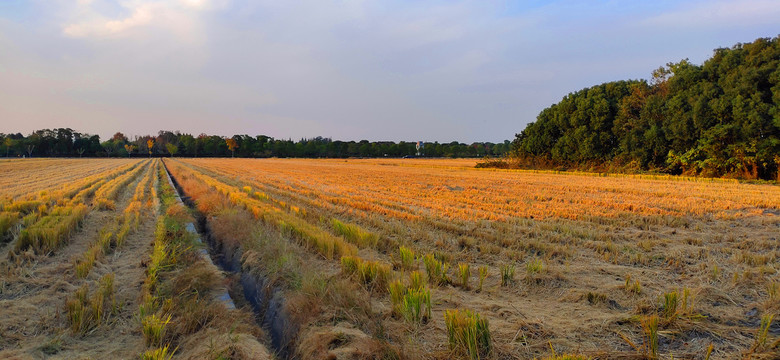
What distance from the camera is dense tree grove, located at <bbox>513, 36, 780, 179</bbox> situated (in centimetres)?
2144

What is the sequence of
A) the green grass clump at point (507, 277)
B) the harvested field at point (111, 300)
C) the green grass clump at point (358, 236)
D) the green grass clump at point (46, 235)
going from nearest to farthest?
the harvested field at point (111, 300)
the green grass clump at point (507, 277)
the green grass clump at point (46, 235)
the green grass clump at point (358, 236)

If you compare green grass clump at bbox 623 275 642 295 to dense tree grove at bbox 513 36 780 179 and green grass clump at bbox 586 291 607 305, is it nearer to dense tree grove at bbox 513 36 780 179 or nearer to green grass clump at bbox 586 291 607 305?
green grass clump at bbox 586 291 607 305

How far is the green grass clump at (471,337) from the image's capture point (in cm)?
305

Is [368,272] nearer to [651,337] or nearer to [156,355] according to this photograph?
[156,355]

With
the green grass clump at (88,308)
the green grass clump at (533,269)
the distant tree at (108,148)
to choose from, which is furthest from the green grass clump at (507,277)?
the distant tree at (108,148)

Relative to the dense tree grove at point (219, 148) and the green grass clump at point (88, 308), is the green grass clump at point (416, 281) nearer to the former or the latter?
the green grass clump at point (88, 308)

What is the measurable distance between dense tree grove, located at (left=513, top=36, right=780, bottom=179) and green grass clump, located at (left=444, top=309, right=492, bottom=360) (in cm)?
2552

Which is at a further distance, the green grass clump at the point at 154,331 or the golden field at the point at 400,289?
the green grass clump at the point at 154,331

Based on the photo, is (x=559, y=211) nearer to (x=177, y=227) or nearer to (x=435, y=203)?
(x=435, y=203)

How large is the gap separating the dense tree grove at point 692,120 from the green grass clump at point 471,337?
2552cm

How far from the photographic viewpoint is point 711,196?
13.8 meters

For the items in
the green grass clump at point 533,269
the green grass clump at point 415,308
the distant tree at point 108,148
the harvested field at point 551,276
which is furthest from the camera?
the distant tree at point 108,148

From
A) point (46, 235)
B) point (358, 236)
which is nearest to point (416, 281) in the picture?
point (358, 236)

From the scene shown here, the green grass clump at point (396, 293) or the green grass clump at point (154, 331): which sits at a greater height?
the green grass clump at point (396, 293)
